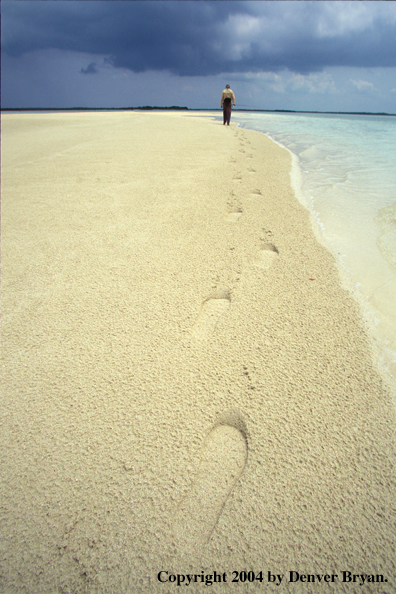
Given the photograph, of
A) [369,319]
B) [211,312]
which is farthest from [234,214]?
[369,319]

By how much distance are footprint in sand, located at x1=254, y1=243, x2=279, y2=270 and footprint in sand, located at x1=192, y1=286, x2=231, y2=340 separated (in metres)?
0.43

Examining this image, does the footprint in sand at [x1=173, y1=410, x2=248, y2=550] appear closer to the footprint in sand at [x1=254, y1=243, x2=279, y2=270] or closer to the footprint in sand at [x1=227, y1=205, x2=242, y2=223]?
the footprint in sand at [x1=254, y1=243, x2=279, y2=270]

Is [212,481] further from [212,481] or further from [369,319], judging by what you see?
[369,319]

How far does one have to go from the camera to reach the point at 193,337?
4.79 ft

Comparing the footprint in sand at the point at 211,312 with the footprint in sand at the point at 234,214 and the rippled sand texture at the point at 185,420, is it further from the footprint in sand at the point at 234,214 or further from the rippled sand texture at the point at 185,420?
the footprint in sand at the point at 234,214

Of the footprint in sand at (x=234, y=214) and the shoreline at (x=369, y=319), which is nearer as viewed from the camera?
the shoreline at (x=369, y=319)

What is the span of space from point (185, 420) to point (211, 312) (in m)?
0.67

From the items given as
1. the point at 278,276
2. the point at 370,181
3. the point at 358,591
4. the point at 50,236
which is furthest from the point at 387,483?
the point at 370,181

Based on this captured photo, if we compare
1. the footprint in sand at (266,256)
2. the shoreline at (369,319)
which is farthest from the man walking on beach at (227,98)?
the footprint in sand at (266,256)

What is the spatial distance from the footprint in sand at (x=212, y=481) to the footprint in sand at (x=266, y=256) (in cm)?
122

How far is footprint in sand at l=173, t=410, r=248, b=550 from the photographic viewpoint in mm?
832

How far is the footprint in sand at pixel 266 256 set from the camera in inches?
82.8

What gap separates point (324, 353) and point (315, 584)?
2.69ft

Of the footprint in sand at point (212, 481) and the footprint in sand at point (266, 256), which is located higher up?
the footprint in sand at point (266, 256)
